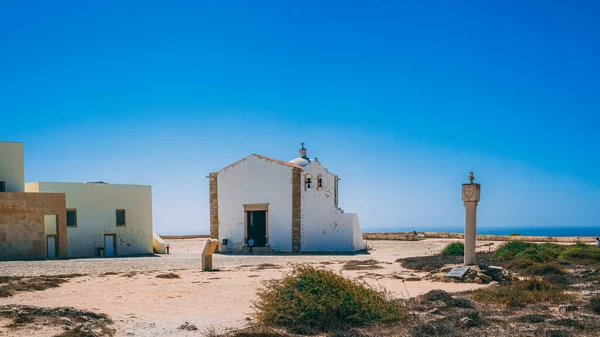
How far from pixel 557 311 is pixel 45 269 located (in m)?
18.0

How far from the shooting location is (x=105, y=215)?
31547mm

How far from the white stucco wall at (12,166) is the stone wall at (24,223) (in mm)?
2392

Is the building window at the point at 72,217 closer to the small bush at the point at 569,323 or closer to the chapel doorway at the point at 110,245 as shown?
the chapel doorway at the point at 110,245

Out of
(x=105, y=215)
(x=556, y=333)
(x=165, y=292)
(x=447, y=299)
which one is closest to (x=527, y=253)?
(x=447, y=299)

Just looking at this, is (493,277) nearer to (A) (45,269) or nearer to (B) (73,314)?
(B) (73,314)

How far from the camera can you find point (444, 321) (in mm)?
9469

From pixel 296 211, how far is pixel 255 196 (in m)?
2.82

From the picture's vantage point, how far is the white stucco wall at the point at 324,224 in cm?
3209

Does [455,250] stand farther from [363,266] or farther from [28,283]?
[28,283]

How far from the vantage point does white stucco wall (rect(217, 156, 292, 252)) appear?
32.2 meters

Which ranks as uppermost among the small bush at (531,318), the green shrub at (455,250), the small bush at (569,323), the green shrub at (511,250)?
the small bush at (569,323)

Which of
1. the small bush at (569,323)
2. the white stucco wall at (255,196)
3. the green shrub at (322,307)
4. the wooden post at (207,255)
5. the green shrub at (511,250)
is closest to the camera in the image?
the small bush at (569,323)

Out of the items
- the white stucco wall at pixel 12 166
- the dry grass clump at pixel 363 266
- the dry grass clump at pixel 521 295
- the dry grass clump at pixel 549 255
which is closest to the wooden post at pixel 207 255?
the dry grass clump at pixel 363 266

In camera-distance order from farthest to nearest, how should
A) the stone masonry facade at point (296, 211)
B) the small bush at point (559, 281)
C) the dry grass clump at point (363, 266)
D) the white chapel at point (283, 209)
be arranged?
the white chapel at point (283, 209), the stone masonry facade at point (296, 211), the dry grass clump at point (363, 266), the small bush at point (559, 281)
